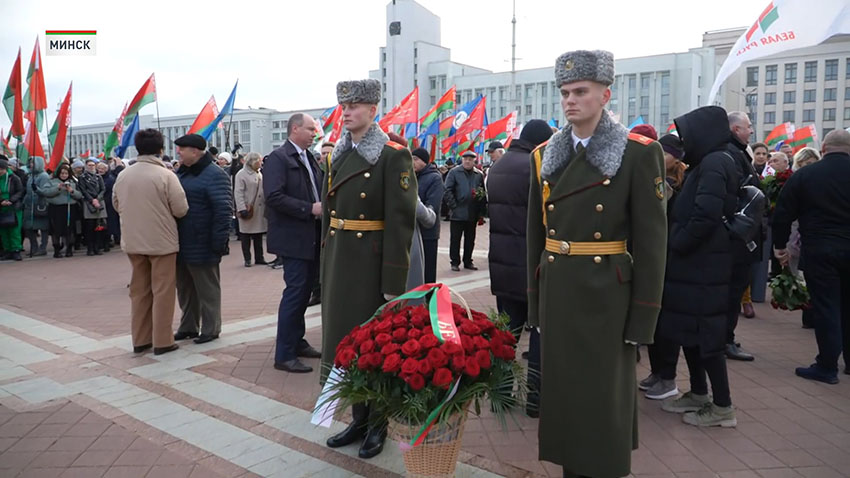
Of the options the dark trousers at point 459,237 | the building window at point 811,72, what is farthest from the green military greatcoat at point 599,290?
the building window at point 811,72

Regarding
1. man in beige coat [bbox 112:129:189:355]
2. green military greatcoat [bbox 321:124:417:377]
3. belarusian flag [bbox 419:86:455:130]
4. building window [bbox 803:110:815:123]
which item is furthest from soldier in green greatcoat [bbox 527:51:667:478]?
building window [bbox 803:110:815:123]

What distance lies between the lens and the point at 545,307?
123 inches

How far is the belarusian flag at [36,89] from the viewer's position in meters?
13.3

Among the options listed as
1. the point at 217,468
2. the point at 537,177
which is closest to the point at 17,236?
the point at 217,468

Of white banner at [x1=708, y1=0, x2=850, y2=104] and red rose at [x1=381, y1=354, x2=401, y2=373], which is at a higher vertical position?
white banner at [x1=708, y1=0, x2=850, y2=104]

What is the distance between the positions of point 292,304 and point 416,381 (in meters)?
2.78

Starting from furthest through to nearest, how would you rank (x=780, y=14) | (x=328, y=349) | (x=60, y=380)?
(x=780, y=14) → (x=60, y=380) → (x=328, y=349)

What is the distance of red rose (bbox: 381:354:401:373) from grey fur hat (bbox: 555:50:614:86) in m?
1.49

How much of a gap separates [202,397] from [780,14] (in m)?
6.10

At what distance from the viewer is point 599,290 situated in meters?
2.95

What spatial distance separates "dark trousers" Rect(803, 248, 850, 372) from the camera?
5.28m

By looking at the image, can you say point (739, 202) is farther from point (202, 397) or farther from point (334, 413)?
point (202, 397)

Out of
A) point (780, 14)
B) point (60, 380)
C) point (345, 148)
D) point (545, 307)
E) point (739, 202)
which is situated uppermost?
point (780, 14)

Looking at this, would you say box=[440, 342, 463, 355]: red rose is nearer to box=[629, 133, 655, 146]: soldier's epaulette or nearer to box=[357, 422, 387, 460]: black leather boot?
box=[357, 422, 387, 460]: black leather boot
